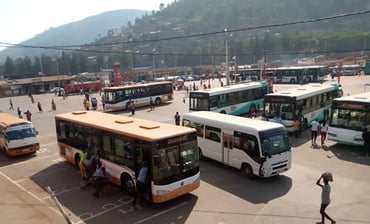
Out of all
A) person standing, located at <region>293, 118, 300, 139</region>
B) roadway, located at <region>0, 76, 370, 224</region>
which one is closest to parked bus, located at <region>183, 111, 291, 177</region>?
roadway, located at <region>0, 76, 370, 224</region>

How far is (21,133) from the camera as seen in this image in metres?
20.5

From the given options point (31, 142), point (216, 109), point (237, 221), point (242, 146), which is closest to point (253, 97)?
point (216, 109)

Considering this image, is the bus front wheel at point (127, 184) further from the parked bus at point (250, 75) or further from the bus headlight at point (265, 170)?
the parked bus at point (250, 75)

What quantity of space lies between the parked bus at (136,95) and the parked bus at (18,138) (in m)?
17.1

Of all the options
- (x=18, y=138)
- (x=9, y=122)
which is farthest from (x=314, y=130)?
(x=9, y=122)

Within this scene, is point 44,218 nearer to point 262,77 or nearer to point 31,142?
point 31,142

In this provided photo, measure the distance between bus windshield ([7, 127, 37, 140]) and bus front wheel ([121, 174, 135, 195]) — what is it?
941 cm

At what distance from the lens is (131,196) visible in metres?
13.8

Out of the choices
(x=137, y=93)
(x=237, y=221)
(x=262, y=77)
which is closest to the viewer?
(x=237, y=221)

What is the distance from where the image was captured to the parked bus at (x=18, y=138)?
20203 mm

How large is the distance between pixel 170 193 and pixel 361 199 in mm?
6894

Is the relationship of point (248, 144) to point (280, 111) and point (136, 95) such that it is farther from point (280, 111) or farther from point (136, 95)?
point (136, 95)

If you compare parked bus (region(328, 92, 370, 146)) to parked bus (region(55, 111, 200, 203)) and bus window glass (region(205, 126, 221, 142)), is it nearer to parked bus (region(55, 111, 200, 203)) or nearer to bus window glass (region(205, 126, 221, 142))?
bus window glass (region(205, 126, 221, 142))

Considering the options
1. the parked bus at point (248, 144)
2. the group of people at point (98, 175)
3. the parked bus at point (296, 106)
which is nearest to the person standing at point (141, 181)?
the group of people at point (98, 175)
